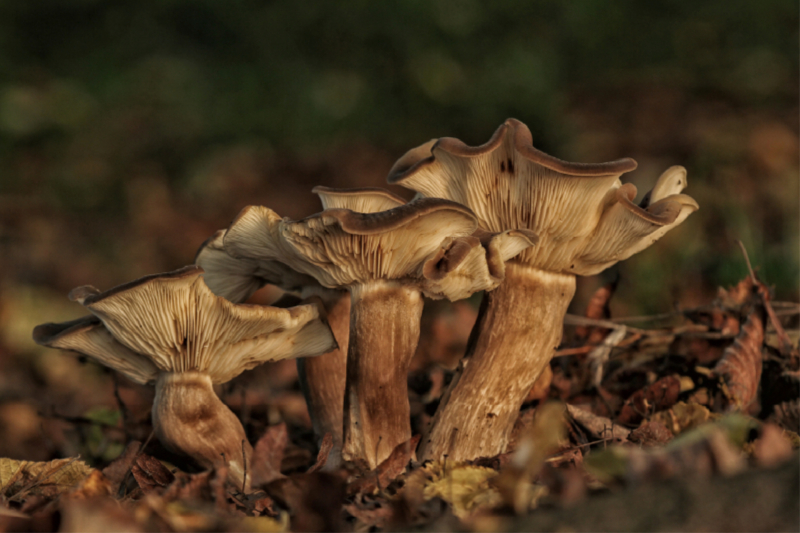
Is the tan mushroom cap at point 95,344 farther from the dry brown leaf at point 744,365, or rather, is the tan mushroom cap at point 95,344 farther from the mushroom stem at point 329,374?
the dry brown leaf at point 744,365

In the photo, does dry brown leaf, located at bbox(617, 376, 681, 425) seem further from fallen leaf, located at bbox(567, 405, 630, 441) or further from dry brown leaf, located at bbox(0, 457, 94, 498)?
dry brown leaf, located at bbox(0, 457, 94, 498)

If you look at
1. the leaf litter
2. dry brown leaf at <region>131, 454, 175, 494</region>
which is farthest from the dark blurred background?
dry brown leaf at <region>131, 454, 175, 494</region>

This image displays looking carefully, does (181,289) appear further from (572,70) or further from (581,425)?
(572,70)

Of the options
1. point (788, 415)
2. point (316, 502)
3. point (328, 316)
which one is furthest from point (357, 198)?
point (788, 415)

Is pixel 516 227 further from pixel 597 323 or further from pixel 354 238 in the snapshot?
pixel 597 323

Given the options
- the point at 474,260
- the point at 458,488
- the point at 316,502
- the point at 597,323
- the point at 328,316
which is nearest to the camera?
the point at 316,502

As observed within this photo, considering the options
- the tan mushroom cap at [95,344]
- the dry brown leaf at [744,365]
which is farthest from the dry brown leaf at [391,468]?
the dry brown leaf at [744,365]
